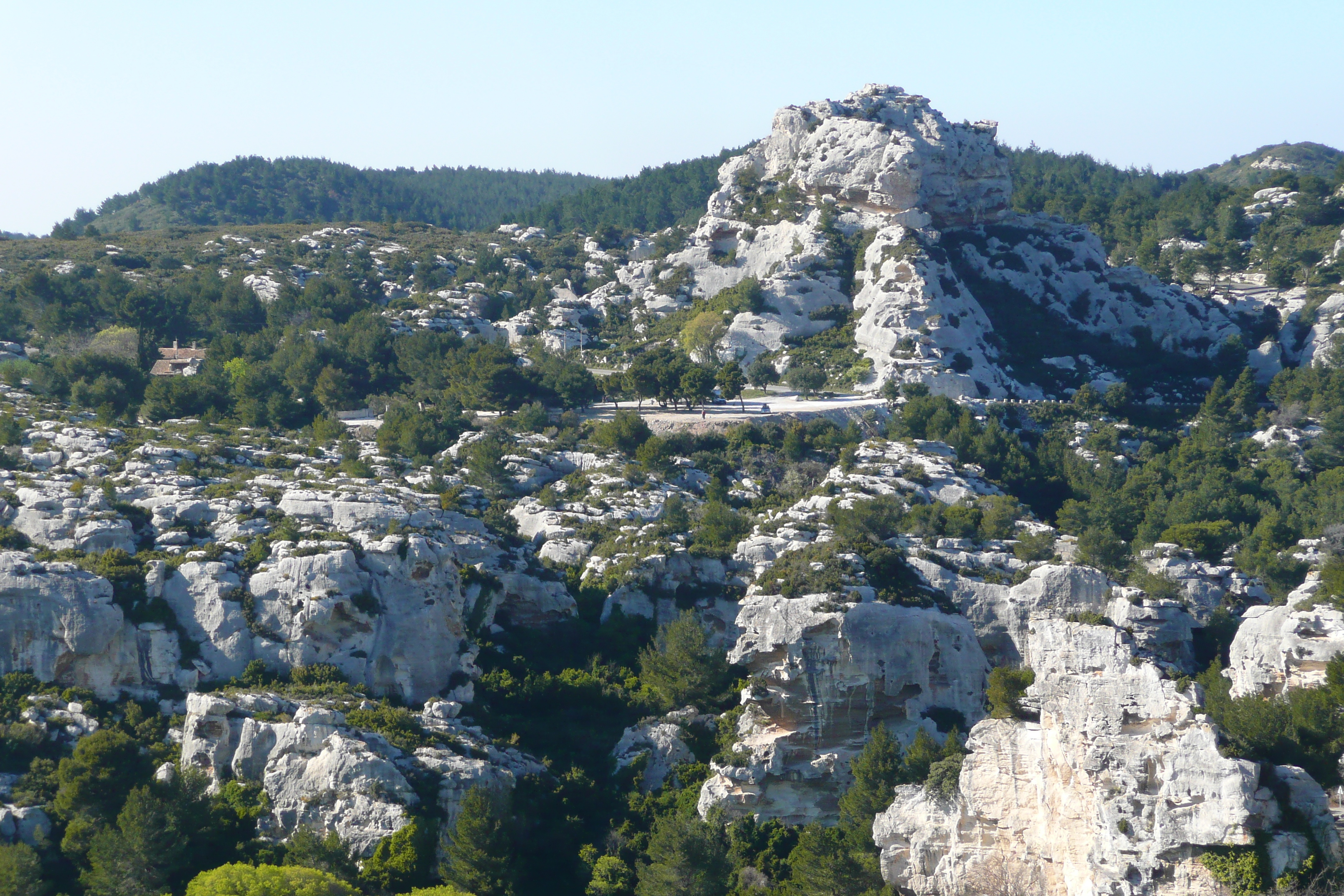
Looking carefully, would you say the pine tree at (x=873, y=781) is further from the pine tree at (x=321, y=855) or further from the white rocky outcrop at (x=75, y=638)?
the white rocky outcrop at (x=75, y=638)

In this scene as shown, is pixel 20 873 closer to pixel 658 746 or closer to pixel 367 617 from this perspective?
pixel 367 617

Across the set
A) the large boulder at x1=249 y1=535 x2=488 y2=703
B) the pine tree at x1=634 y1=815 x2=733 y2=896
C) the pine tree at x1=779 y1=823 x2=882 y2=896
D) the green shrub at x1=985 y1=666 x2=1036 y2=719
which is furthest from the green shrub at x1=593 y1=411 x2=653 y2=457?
the pine tree at x1=779 y1=823 x2=882 y2=896

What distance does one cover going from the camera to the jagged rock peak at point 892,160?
10375 cm

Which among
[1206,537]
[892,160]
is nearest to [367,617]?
[1206,537]

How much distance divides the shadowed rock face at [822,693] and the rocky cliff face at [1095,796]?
19.3 ft

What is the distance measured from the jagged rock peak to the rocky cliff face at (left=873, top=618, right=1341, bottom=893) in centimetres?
6982

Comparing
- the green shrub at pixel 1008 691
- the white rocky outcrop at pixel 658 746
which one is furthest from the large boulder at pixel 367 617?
the green shrub at pixel 1008 691

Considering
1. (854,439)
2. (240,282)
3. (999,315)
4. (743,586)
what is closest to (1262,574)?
(743,586)

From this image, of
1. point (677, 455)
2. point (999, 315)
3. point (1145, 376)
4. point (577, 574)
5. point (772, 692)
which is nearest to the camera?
point (772, 692)

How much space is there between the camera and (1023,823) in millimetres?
34875

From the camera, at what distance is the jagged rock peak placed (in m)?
104

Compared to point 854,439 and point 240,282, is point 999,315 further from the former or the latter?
point 240,282

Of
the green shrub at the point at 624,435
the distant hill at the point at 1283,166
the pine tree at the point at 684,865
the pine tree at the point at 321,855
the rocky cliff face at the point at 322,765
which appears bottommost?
the pine tree at the point at 684,865

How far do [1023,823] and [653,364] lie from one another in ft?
173
